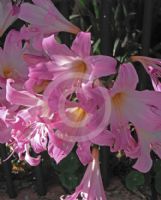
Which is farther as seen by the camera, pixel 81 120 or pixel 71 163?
pixel 71 163

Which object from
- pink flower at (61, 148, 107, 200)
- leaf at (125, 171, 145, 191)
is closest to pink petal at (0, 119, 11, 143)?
pink flower at (61, 148, 107, 200)

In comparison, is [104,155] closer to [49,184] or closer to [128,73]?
[49,184]

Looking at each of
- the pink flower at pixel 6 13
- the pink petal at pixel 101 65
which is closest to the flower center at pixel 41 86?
the pink petal at pixel 101 65

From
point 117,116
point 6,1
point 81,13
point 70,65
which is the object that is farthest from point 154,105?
point 81,13

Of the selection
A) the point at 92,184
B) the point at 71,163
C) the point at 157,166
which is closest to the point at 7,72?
the point at 92,184

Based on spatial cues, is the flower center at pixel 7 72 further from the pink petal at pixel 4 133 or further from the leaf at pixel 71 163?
the leaf at pixel 71 163

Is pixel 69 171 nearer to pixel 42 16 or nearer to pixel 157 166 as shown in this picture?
pixel 157 166

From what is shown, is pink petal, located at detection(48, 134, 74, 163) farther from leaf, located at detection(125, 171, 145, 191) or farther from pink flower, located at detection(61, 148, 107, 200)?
leaf, located at detection(125, 171, 145, 191)
